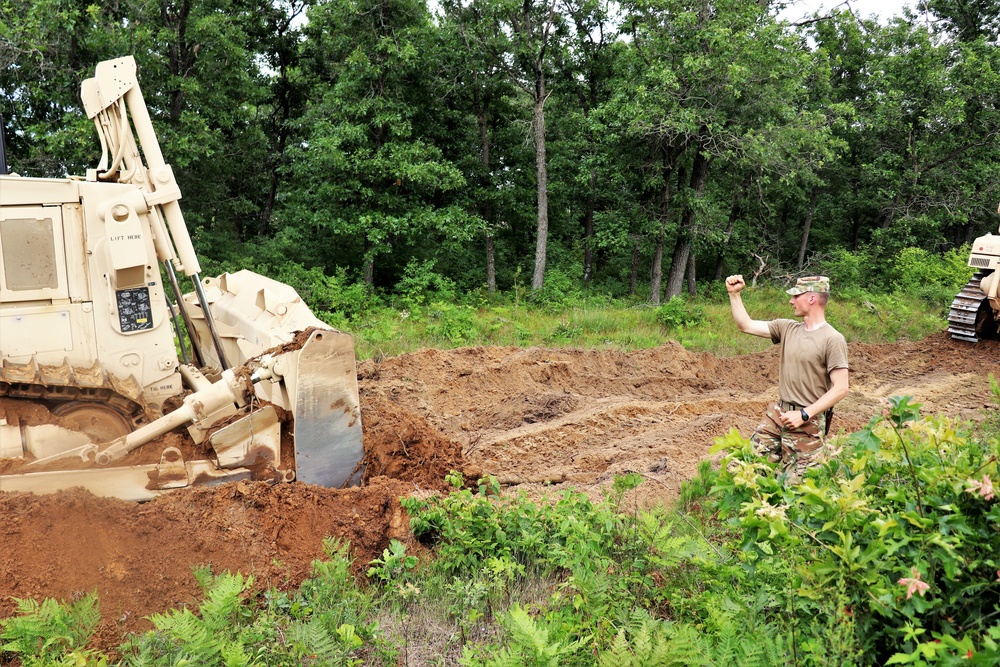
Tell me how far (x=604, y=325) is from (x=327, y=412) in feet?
30.4

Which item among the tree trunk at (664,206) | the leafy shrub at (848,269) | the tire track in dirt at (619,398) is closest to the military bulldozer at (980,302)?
the tire track in dirt at (619,398)

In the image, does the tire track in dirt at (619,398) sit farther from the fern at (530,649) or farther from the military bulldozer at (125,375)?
the fern at (530,649)

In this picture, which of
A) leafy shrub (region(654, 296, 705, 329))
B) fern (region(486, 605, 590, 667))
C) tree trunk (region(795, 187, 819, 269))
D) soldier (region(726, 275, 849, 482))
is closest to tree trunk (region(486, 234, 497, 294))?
leafy shrub (region(654, 296, 705, 329))

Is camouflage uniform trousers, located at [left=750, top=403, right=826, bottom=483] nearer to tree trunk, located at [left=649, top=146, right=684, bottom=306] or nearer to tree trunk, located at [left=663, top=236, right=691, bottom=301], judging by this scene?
tree trunk, located at [left=649, top=146, right=684, bottom=306]

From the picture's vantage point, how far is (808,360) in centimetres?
526

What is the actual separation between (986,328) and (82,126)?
15.7 meters

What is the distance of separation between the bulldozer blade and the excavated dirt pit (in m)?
0.28

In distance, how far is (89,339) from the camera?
18.1 feet

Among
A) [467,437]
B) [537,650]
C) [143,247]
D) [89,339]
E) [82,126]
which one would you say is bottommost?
[467,437]

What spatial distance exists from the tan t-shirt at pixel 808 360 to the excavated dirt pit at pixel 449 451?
136 centimetres

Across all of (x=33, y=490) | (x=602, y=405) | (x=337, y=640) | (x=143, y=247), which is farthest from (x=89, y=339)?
(x=602, y=405)

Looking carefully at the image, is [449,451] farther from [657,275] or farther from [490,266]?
[657,275]

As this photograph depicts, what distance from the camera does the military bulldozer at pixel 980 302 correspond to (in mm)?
12250

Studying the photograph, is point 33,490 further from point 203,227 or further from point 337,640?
point 203,227
